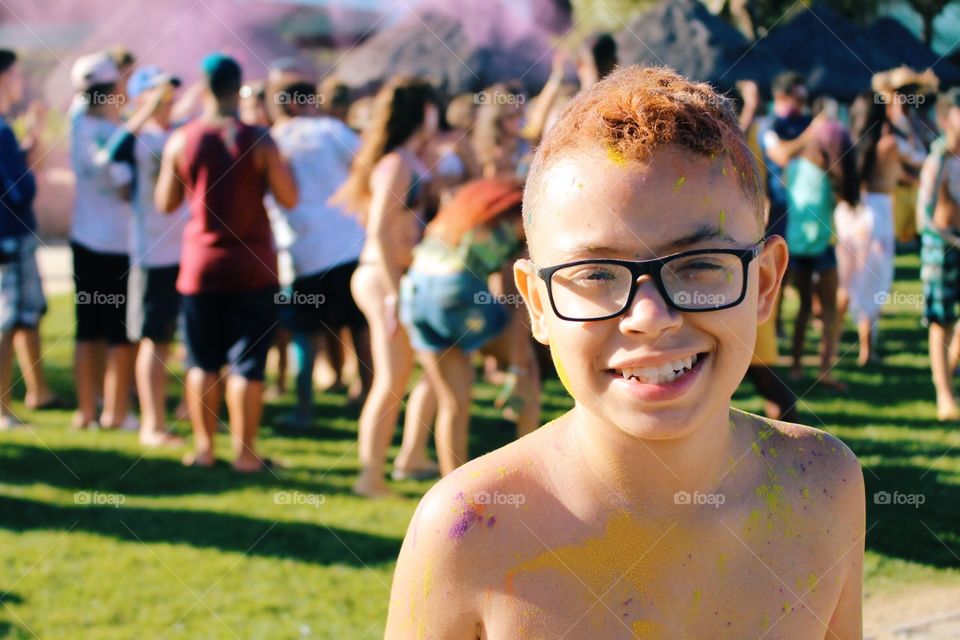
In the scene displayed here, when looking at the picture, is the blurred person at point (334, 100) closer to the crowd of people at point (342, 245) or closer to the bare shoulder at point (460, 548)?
Answer: the crowd of people at point (342, 245)

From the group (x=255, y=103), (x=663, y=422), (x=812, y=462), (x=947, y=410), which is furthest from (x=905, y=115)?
(x=663, y=422)

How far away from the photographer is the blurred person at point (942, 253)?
273 inches

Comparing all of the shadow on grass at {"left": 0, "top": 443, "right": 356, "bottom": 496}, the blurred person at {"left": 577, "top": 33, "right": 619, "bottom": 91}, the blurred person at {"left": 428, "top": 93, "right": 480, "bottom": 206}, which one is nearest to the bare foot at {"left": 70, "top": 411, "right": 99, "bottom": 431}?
the shadow on grass at {"left": 0, "top": 443, "right": 356, "bottom": 496}

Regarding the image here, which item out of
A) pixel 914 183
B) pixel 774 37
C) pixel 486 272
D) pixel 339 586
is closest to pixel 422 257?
pixel 486 272

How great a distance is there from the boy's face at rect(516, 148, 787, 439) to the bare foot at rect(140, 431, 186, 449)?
5.83m

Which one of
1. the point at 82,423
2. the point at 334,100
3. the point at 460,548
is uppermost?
the point at 334,100

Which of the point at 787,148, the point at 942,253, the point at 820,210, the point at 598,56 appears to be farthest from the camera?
the point at 787,148

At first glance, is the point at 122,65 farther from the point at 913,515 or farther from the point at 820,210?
the point at 913,515

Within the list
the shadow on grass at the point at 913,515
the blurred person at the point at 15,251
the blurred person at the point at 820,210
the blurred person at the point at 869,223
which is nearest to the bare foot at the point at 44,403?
the blurred person at the point at 15,251

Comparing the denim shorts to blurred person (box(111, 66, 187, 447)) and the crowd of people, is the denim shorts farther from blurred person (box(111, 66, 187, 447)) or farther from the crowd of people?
blurred person (box(111, 66, 187, 447))

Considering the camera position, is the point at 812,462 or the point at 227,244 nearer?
the point at 812,462

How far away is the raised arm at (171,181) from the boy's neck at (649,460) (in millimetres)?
4965

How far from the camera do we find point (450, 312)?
5270mm

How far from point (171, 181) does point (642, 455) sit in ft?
16.8
